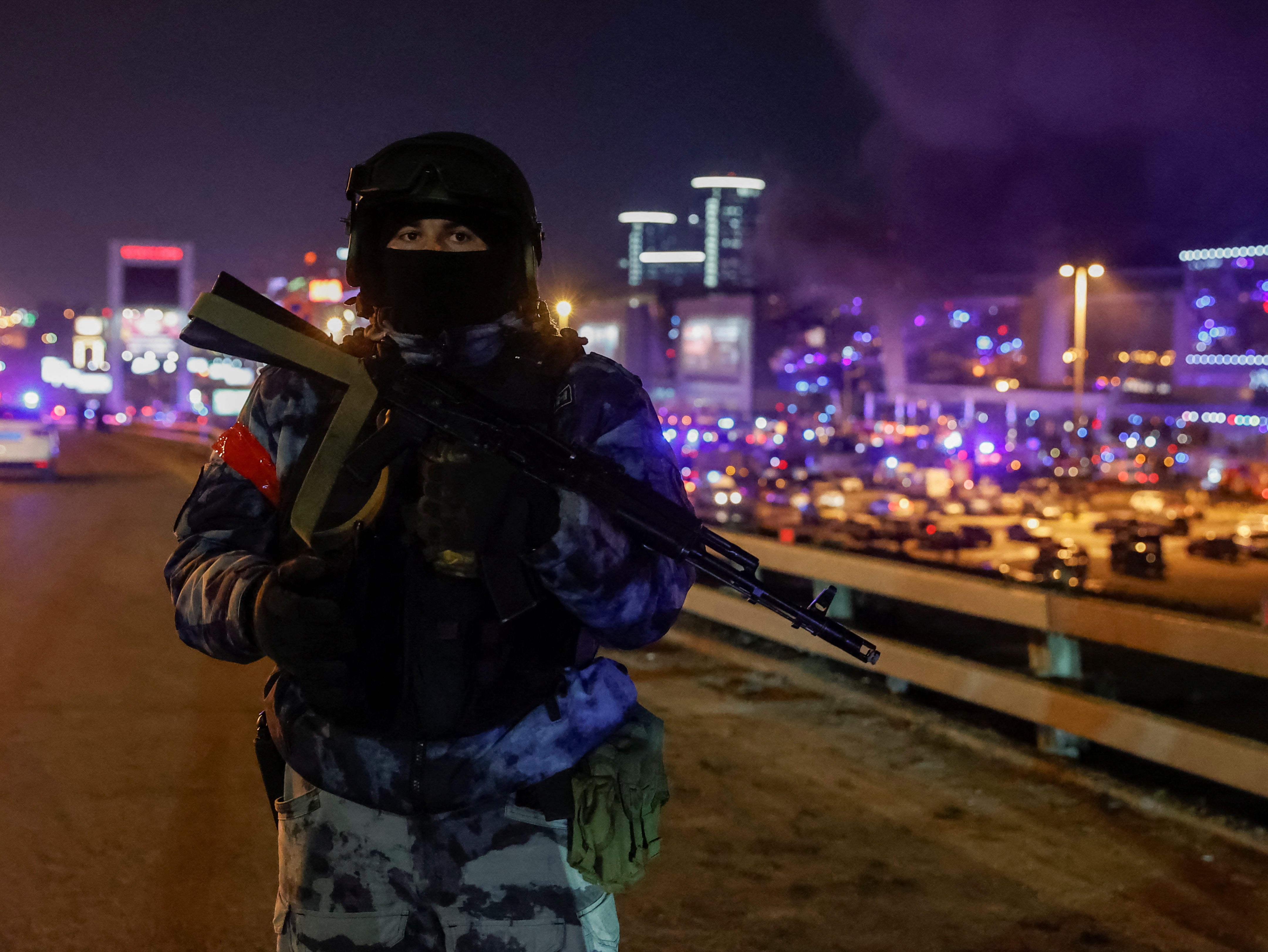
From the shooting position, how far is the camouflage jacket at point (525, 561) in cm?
Answer: 201

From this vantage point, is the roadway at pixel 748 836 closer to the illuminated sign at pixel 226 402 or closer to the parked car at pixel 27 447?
the parked car at pixel 27 447

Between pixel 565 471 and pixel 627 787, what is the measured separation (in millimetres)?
530

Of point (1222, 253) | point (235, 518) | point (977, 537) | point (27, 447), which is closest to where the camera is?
point (235, 518)

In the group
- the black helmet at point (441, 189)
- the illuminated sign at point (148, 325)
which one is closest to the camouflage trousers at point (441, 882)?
the black helmet at point (441, 189)

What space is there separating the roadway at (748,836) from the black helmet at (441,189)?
7.85ft

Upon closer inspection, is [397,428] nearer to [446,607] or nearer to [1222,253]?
[446,607]

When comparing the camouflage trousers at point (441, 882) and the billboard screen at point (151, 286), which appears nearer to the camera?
the camouflage trousers at point (441, 882)

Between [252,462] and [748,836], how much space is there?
→ 317cm

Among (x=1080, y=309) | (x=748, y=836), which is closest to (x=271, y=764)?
(x=748, y=836)

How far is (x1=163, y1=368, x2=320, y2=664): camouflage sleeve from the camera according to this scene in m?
2.02

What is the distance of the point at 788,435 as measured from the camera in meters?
84.4

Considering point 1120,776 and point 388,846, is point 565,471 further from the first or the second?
point 1120,776

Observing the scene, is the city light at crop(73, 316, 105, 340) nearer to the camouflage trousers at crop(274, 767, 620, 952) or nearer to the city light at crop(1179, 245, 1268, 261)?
the city light at crop(1179, 245, 1268, 261)

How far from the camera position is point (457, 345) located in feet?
7.16
